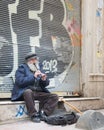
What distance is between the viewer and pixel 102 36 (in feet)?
30.1

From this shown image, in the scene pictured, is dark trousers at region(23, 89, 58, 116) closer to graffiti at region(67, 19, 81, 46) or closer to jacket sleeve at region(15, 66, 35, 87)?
jacket sleeve at region(15, 66, 35, 87)

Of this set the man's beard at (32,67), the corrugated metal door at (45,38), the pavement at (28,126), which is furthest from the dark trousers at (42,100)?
the corrugated metal door at (45,38)

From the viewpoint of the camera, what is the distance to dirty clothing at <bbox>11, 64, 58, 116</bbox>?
635 cm

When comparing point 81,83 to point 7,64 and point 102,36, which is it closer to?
point 102,36

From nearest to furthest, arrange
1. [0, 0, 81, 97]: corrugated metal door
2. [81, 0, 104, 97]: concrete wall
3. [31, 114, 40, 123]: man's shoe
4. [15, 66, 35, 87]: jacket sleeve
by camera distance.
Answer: [31, 114, 40, 123]: man's shoe < [15, 66, 35, 87]: jacket sleeve < [0, 0, 81, 97]: corrugated metal door < [81, 0, 104, 97]: concrete wall

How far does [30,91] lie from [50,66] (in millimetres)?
1643

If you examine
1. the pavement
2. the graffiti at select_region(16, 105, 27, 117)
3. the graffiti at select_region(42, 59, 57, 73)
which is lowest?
the pavement

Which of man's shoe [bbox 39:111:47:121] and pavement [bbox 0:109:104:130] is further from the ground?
man's shoe [bbox 39:111:47:121]

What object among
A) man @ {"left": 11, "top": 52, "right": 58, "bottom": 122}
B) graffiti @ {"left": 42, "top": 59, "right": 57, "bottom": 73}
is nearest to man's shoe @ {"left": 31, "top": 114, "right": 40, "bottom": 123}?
man @ {"left": 11, "top": 52, "right": 58, "bottom": 122}

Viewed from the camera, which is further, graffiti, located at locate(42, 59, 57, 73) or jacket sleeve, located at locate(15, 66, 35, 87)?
graffiti, located at locate(42, 59, 57, 73)

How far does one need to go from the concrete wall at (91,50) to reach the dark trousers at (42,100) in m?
2.14

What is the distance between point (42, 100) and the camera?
266 inches

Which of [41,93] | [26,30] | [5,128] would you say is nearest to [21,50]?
[26,30]

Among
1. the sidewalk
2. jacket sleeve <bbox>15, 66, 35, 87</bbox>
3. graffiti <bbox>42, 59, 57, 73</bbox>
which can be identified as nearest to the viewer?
the sidewalk
